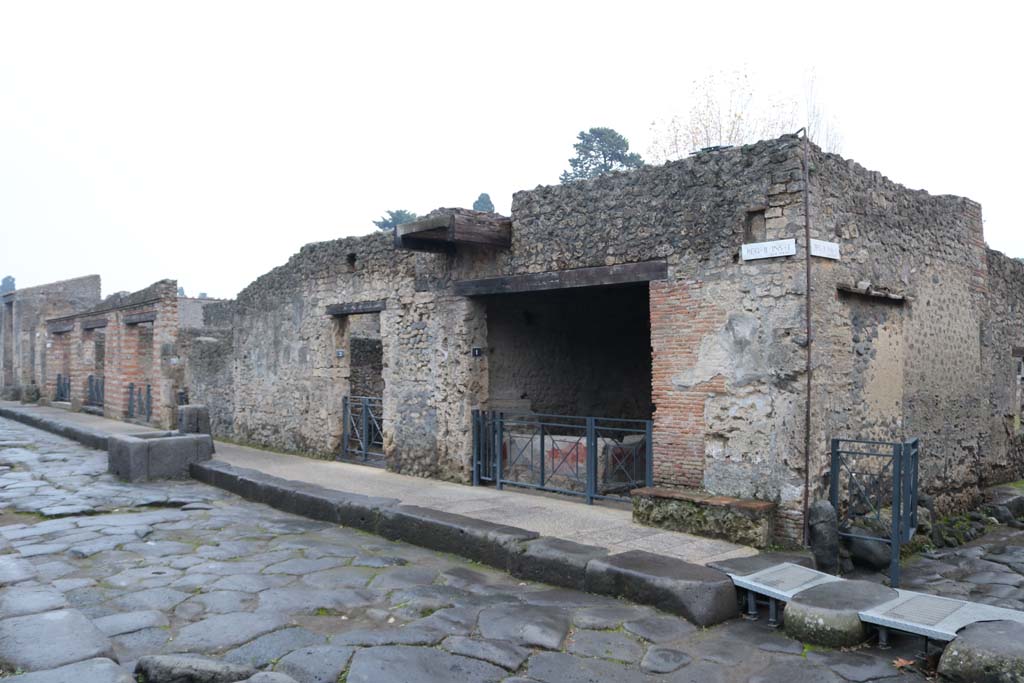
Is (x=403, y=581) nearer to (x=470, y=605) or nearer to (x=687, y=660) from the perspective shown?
(x=470, y=605)

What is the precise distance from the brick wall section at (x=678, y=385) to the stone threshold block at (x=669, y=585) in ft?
5.30

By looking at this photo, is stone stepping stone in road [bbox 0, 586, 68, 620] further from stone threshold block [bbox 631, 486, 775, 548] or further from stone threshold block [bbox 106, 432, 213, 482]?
stone threshold block [bbox 106, 432, 213, 482]

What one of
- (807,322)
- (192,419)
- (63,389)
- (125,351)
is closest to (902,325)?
(807,322)

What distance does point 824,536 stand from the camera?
19.9 feet

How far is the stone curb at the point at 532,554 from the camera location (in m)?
4.92

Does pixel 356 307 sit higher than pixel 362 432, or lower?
higher

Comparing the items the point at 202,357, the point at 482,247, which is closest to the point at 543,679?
the point at 482,247

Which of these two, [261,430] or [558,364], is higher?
[558,364]

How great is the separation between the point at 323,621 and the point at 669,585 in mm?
2125

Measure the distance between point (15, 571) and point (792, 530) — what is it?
5.47 m

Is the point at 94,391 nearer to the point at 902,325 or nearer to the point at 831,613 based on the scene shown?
the point at 902,325

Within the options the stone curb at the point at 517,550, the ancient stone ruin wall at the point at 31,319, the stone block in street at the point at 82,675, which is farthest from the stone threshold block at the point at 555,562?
the ancient stone ruin wall at the point at 31,319

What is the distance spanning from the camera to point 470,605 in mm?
5074

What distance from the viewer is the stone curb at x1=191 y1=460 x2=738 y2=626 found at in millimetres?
4918
